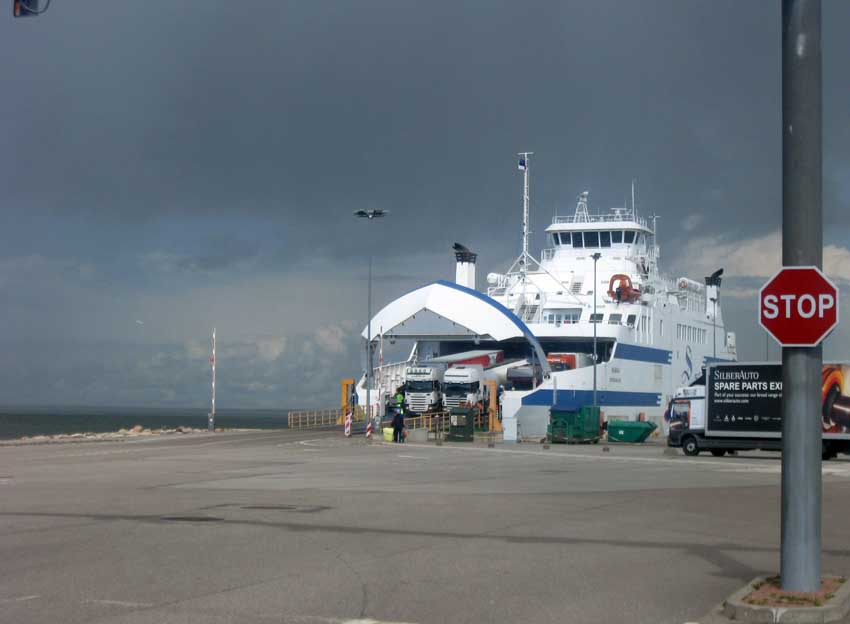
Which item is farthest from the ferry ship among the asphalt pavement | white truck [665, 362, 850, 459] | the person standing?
the asphalt pavement

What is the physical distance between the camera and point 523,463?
2808 centimetres

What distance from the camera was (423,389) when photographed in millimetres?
49969

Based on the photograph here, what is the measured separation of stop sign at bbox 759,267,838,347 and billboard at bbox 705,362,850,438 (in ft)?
85.9

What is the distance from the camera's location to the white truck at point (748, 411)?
32.2m

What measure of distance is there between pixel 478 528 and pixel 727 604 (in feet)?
17.3

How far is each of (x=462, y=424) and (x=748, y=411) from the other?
13089mm

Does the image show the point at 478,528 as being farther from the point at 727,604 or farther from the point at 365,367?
the point at 365,367

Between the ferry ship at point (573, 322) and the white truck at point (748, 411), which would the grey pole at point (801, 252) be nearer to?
the white truck at point (748, 411)

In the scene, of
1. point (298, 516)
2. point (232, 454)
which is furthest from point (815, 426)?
point (232, 454)

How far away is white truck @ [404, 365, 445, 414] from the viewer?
163ft

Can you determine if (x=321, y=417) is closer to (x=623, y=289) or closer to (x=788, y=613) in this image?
(x=623, y=289)

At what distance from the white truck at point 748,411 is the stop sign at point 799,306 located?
26180mm

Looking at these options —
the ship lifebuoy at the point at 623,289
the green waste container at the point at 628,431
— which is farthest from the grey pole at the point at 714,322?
the green waste container at the point at 628,431

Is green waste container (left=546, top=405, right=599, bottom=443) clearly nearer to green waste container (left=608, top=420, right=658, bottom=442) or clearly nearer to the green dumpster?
green waste container (left=608, top=420, right=658, bottom=442)
